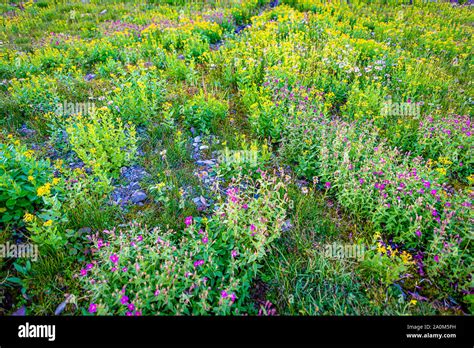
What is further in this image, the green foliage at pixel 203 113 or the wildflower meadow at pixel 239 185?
the green foliage at pixel 203 113

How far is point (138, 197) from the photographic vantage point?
5254 mm

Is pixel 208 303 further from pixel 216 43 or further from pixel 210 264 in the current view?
pixel 216 43

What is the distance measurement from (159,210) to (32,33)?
12151 millimetres

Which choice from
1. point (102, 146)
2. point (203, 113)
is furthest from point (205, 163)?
point (102, 146)

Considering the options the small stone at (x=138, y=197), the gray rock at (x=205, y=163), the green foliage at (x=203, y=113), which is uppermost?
the green foliage at (x=203, y=113)

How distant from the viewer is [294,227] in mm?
4738

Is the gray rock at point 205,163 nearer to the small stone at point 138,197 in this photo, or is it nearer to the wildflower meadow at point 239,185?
the wildflower meadow at point 239,185

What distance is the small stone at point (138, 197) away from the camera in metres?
5.22

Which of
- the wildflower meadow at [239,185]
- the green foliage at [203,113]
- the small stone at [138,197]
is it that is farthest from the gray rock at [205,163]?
Answer: the small stone at [138,197]

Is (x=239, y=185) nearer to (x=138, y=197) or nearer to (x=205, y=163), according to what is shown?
(x=205, y=163)

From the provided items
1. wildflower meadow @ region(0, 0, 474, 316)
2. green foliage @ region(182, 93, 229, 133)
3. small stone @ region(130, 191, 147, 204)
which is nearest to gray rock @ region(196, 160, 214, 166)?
wildflower meadow @ region(0, 0, 474, 316)

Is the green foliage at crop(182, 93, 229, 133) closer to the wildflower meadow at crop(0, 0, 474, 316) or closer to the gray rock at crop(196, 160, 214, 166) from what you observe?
the wildflower meadow at crop(0, 0, 474, 316)
